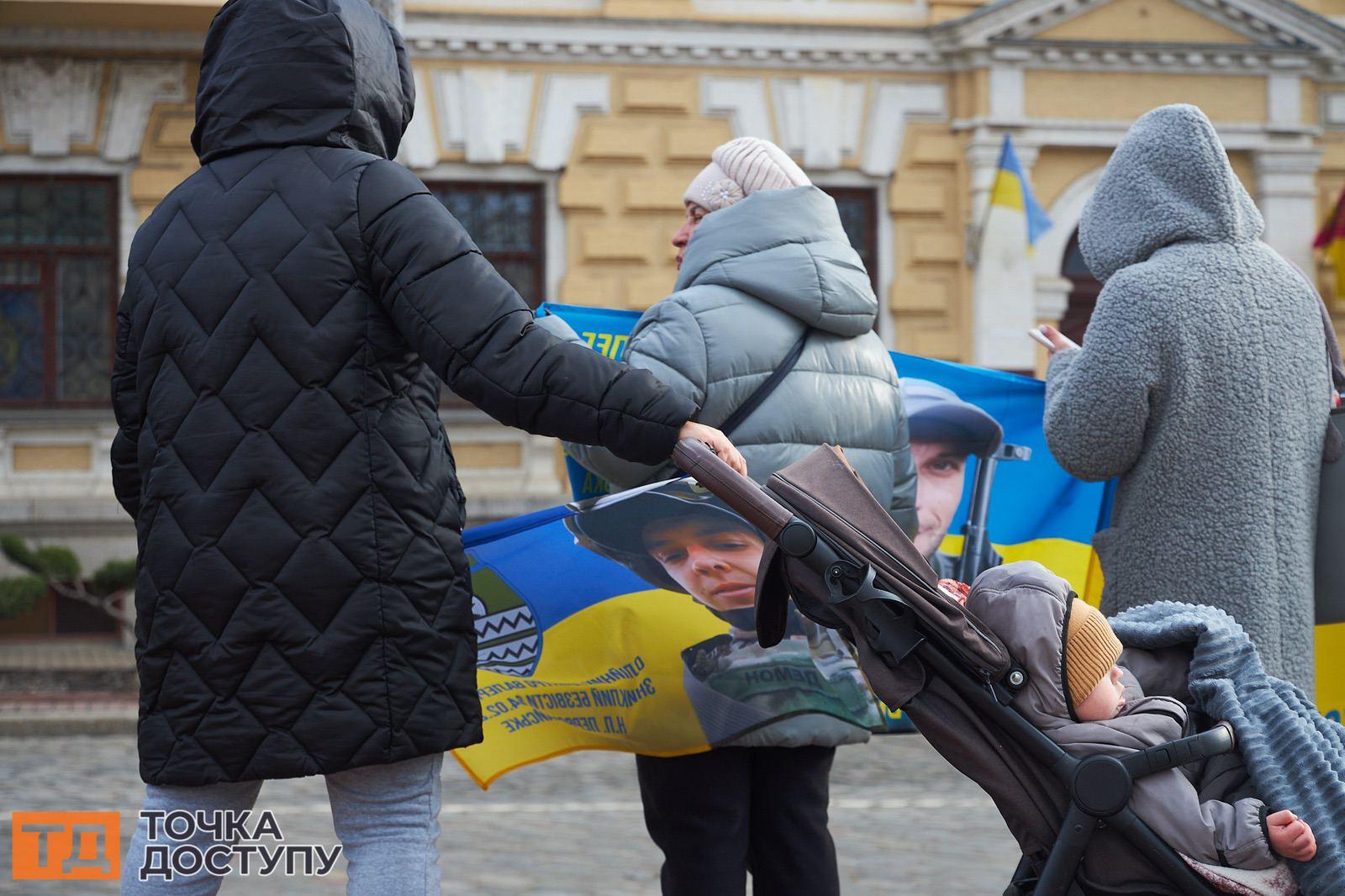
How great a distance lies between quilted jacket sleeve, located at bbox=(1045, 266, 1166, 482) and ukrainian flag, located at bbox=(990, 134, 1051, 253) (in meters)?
10.7

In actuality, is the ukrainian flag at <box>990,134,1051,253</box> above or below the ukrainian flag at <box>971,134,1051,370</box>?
above

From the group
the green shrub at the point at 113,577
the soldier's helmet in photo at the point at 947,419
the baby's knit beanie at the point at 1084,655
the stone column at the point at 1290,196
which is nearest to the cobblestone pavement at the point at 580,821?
the soldier's helmet in photo at the point at 947,419

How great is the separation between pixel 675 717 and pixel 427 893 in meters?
0.81

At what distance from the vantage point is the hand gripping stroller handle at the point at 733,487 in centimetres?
275

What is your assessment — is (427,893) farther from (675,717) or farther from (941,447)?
(941,447)

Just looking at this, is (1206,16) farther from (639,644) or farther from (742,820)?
(742,820)

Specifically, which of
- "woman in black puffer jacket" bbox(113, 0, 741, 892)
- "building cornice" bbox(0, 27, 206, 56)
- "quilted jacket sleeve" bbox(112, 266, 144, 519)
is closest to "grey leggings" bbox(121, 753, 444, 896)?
"woman in black puffer jacket" bbox(113, 0, 741, 892)

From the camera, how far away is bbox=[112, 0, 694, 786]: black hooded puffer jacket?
2717 mm

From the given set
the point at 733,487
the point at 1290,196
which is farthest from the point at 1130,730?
the point at 1290,196

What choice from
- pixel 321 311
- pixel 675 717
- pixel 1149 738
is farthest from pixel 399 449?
pixel 1149 738

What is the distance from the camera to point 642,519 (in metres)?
3.61

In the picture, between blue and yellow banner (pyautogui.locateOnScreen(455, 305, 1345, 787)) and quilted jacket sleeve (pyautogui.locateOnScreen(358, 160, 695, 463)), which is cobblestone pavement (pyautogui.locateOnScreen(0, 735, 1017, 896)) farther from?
quilted jacket sleeve (pyautogui.locateOnScreen(358, 160, 695, 463))

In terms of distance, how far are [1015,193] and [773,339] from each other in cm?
1100

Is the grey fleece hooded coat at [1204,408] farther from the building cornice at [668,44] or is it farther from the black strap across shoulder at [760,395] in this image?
the building cornice at [668,44]
